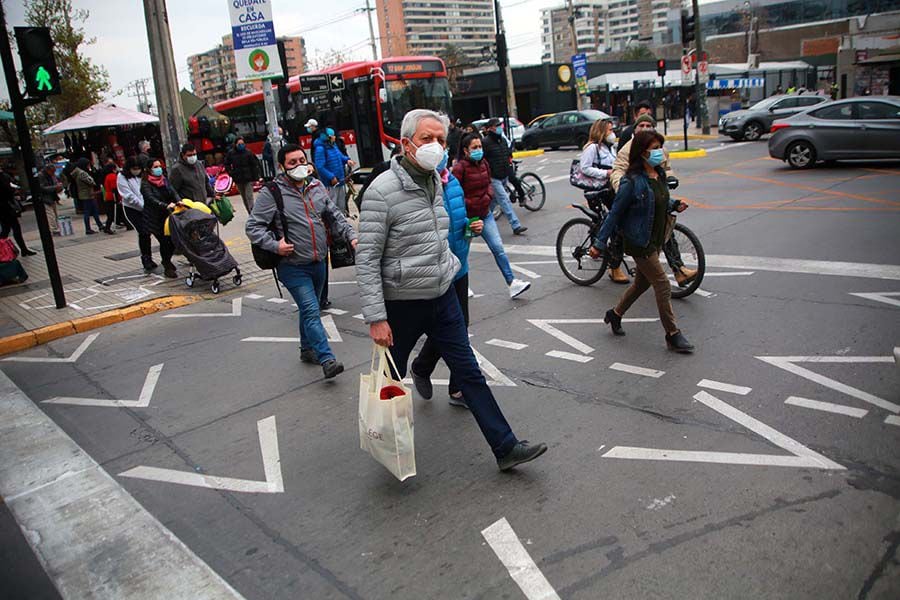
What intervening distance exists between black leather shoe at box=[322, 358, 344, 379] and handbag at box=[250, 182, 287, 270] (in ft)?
3.01

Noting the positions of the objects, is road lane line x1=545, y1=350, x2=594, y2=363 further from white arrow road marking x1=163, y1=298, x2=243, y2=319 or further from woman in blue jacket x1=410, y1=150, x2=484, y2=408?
white arrow road marking x1=163, y1=298, x2=243, y2=319

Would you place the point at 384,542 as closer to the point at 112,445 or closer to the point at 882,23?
the point at 112,445

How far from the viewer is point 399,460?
3.68 meters

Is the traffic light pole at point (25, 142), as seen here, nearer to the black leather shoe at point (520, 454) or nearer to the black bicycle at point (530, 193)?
the black leather shoe at point (520, 454)

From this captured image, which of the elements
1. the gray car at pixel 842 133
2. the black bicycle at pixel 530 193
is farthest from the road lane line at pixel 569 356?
the gray car at pixel 842 133

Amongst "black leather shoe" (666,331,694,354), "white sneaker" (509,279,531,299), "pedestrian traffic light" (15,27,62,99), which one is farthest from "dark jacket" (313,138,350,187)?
"black leather shoe" (666,331,694,354)

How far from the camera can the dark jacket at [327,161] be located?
503 inches

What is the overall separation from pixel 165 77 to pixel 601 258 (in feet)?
28.4

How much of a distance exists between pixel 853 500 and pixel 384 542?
2.27m

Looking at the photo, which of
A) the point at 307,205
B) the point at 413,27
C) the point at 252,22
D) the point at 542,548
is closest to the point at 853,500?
the point at 542,548

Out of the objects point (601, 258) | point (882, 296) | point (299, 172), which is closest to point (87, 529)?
point (299, 172)

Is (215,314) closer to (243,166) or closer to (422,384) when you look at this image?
(422,384)

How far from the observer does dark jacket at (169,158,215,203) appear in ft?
32.8

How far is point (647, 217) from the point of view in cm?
569
